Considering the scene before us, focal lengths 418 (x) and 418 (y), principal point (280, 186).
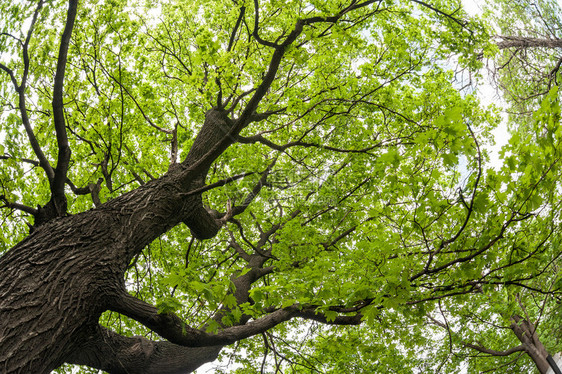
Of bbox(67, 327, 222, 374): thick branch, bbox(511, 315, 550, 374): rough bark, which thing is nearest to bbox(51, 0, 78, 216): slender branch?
bbox(67, 327, 222, 374): thick branch

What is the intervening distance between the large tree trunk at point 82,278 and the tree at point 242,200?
2cm

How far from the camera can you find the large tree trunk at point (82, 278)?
11.0 feet

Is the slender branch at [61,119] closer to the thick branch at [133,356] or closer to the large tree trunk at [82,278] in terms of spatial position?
the large tree trunk at [82,278]

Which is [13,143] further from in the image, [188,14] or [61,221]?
[188,14]

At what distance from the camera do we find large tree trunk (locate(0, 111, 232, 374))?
3.34m

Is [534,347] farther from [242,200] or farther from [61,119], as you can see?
[61,119]

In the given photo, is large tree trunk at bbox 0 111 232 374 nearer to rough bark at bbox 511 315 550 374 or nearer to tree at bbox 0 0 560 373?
tree at bbox 0 0 560 373

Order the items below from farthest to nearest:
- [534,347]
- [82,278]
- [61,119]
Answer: [534,347] → [61,119] → [82,278]

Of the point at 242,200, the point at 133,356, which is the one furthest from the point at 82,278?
the point at 242,200

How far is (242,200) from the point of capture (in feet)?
25.0

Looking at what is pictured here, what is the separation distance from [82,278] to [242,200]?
4.03 meters

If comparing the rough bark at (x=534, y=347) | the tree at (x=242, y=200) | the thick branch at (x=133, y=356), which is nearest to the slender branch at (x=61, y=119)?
the tree at (x=242, y=200)

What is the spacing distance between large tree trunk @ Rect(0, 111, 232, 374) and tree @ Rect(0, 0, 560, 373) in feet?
0.06

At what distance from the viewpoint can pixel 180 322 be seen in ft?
13.6
